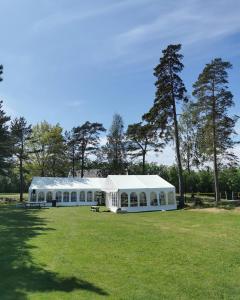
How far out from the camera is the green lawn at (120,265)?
25.7 ft

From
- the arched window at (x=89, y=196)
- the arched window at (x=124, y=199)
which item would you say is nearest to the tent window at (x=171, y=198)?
the arched window at (x=124, y=199)

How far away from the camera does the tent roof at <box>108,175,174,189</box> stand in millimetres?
32475

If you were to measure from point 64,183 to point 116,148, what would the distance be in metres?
18.6

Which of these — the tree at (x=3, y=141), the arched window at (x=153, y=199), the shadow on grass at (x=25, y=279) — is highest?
the tree at (x=3, y=141)

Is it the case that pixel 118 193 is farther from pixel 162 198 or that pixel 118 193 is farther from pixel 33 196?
pixel 33 196

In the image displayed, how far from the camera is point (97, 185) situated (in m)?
43.5

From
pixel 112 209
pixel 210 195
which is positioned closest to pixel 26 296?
pixel 112 209

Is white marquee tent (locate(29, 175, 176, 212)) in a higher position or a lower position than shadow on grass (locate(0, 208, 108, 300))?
higher

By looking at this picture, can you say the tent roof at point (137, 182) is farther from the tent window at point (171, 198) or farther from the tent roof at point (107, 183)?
the tent window at point (171, 198)

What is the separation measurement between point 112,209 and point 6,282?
2439 cm

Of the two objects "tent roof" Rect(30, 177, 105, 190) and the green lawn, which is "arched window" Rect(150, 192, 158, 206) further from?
the green lawn

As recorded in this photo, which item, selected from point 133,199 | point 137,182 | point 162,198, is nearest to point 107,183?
point 137,182

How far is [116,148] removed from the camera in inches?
2355

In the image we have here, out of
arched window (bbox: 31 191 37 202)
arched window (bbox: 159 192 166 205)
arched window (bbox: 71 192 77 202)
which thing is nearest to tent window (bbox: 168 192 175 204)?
arched window (bbox: 159 192 166 205)
